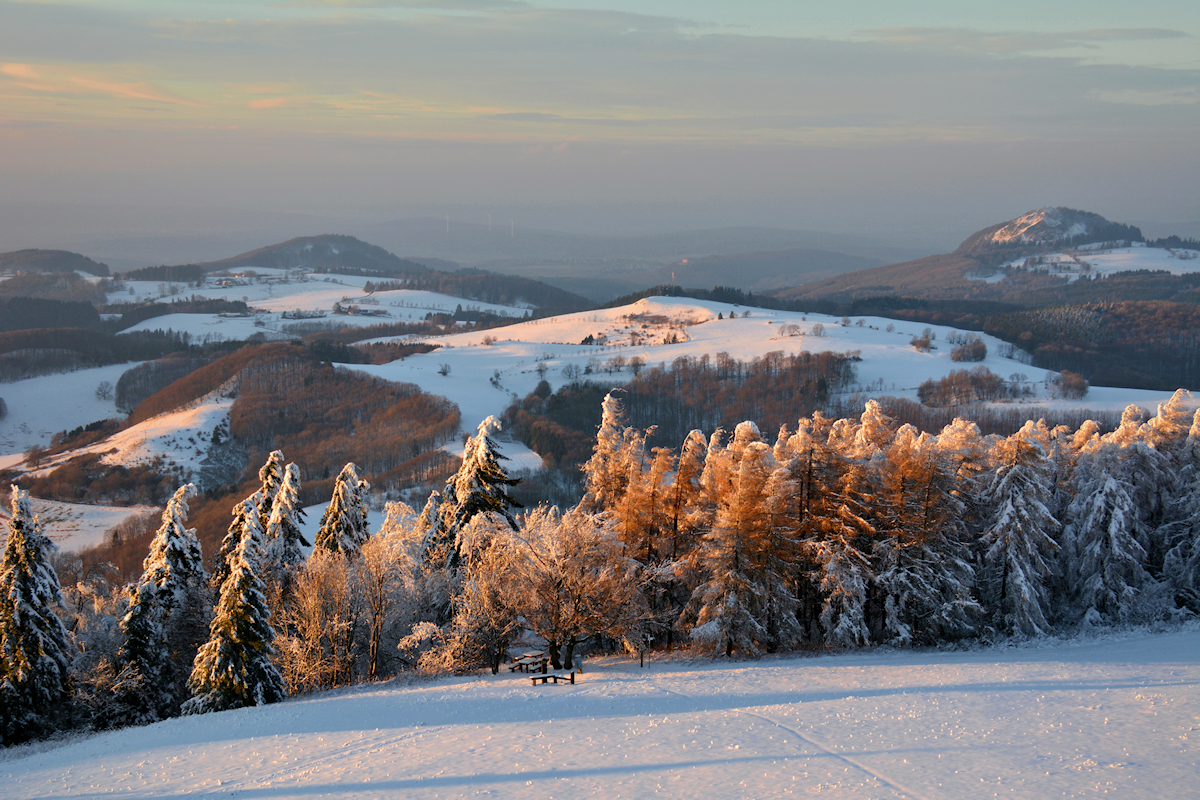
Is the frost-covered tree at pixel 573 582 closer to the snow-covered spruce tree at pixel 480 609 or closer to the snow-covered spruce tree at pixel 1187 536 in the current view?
the snow-covered spruce tree at pixel 480 609

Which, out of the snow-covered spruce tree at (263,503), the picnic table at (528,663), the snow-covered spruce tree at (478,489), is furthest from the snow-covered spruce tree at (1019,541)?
the snow-covered spruce tree at (263,503)

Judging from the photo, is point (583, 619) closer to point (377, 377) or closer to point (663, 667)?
point (663, 667)

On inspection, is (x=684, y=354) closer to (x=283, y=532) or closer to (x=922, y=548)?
(x=922, y=548)

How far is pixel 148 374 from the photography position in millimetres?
186750

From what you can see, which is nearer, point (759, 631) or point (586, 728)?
point (586, 728)

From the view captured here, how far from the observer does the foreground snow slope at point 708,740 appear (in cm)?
1783

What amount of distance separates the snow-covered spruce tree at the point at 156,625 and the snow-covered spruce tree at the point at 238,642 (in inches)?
130

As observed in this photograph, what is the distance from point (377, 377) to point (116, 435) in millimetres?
46080

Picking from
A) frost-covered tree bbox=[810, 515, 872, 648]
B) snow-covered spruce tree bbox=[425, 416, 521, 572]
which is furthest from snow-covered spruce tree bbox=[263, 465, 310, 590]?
frost-covered tree bbox=[810, 515, 872, 648]

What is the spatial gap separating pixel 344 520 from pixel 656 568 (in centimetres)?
1485

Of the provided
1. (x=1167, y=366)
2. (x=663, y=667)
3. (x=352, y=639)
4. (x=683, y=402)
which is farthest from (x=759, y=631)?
(x=1167, y=366)

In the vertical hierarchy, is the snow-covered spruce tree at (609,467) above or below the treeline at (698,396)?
above

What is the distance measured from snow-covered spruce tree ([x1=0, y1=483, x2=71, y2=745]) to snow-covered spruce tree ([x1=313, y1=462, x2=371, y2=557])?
1051 cm

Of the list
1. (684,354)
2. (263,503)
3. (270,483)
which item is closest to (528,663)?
(263,503)
